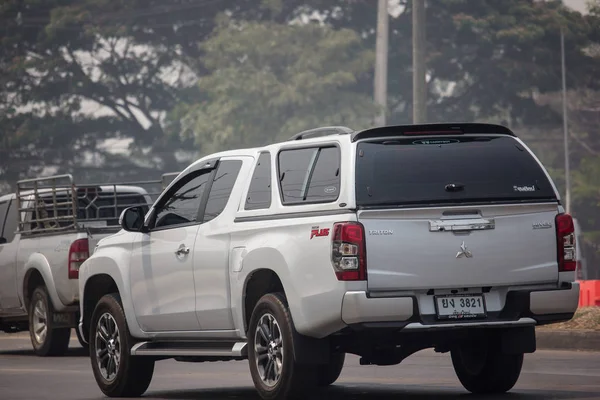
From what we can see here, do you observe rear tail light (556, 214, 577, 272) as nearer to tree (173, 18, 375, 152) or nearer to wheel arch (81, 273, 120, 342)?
wheel arch (81, 273, 120, 342)

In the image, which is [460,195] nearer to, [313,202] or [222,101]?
[313,202]

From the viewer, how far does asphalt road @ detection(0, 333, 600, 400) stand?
1119 centimetres

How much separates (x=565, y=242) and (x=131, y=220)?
3534 mm

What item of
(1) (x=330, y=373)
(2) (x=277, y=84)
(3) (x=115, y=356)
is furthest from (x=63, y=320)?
(2) (x=277, y=84)

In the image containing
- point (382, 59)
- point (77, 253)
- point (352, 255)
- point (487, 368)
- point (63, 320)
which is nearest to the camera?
point (352, 255)

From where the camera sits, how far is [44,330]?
17438 millimetres

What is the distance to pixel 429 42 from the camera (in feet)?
210

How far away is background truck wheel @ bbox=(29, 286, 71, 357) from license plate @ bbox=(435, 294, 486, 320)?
28.4ft

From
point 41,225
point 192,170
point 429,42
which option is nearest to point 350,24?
point 429,42

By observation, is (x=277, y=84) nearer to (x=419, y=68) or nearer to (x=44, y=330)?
(x=419, y=68)

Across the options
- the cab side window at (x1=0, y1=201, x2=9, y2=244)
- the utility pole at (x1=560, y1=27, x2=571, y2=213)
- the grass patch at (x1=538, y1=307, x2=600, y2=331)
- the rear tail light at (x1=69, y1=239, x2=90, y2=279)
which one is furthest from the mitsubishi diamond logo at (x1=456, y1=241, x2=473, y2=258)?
the utility pole at (x1=560, y1=27, x2=571, y2=213)

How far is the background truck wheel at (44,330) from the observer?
17234mm

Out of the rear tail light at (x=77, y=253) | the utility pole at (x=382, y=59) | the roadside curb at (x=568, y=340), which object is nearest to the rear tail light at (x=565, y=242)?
the roadside curb at (x=568, y=340)

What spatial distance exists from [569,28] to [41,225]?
48192 millimetres
